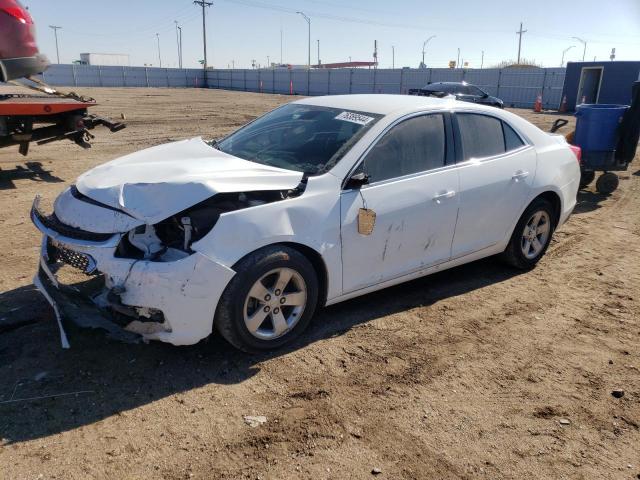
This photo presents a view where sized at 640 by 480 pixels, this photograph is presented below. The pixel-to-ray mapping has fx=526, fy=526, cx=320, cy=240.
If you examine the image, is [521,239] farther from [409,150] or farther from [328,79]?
[328,79]

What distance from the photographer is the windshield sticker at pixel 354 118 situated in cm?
415

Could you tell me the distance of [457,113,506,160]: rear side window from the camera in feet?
15.0

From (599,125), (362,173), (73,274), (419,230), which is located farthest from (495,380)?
(599,125)

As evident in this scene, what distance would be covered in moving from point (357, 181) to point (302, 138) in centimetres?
76

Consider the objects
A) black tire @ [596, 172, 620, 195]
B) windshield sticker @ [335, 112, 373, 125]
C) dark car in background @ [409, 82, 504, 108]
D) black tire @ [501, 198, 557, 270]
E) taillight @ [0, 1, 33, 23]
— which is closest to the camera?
windshield sticker @ [335, 112, 373, 125]

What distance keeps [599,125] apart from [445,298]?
230 inches

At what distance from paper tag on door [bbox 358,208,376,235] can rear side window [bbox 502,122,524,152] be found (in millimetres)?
1903

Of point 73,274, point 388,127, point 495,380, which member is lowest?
point 495,380

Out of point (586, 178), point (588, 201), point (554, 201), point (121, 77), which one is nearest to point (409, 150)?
point (554, 201)

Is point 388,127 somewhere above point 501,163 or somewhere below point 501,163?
above

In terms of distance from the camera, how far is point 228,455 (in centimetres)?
273

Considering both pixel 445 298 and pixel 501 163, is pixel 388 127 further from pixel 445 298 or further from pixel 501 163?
pixel 445 298

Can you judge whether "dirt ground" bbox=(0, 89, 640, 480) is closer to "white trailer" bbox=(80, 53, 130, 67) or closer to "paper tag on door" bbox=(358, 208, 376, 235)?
"paper tag on door" bbox=(358, 208, 376, 235)

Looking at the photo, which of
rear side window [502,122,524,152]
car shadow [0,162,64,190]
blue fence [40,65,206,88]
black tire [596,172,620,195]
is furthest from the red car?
blue fence [40,65,206,88]
